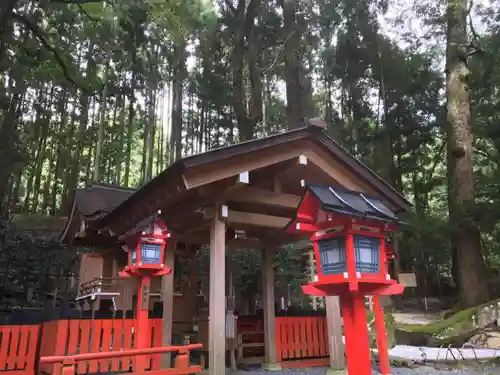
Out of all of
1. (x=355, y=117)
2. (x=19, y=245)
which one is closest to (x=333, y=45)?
(x=355, y=117)

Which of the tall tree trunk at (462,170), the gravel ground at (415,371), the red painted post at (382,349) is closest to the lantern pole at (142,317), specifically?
the gravel ground at (415,371)

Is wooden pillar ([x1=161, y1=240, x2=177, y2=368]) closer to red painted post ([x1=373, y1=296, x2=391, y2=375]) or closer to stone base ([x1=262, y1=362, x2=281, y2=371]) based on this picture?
stone base ([x1=262, y1=362, x2=281, y2=371])

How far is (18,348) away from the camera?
220 inches

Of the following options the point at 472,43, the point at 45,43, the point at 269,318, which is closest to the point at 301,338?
the point at 269,318

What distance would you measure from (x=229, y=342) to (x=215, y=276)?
222cm

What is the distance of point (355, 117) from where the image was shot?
20.0 m

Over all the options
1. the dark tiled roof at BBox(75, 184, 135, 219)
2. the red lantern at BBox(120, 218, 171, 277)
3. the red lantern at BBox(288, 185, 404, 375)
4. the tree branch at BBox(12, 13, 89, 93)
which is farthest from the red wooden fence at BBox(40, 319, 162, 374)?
the tree branch at BBox(12, 13, 89, 93)

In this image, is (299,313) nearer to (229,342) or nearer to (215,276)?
(229,342)

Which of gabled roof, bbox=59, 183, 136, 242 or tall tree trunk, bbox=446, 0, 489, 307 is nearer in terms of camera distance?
gabled roof, bbox=59, 183, 136, 242

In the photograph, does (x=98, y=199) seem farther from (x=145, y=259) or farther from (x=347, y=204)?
(x=347, y=204)

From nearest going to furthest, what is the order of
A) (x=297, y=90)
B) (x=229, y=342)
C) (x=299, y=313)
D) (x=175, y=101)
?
(x=229, y=342) → (x=299, y=313) → (x=297, y=90) → (x=175, y=101)

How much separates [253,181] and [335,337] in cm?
293

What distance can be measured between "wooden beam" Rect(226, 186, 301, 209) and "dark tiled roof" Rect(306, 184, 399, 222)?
7.24 feet

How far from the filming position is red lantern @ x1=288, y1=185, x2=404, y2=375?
3.12 m
